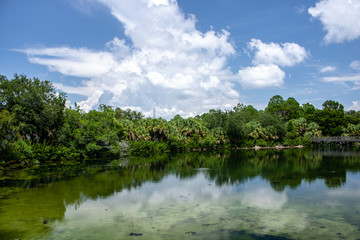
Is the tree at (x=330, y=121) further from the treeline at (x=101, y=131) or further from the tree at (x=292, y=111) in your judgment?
the tree at (x=292, y=111)

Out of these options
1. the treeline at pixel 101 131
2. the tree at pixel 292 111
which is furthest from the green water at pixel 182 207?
the tree at pixel 292 111

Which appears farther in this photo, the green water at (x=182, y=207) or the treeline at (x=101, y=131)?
the treeline at (x=101, y=131)

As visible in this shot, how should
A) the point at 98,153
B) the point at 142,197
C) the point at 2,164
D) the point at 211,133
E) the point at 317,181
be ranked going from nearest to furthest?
the point at 142,197
the point at 317,181
the point at 2,164
the point at 98,153
the point at 211,133

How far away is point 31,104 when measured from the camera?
88.2 feet

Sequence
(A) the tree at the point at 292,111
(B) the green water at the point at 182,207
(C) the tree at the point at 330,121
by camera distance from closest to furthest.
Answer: (B) the green water at the point at 182,207
(C) the tree at the point at 330,121
(A) the tree at the point at 292,111

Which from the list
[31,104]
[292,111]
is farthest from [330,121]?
[31,104]

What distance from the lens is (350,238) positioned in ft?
25.9

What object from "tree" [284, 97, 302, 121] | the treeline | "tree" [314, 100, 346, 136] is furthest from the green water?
"tree" [284, 97, 302, 121]

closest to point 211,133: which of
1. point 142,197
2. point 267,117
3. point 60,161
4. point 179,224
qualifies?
point 267,117

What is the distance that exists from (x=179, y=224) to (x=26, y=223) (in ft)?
17.3

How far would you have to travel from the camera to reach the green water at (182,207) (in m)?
8.68

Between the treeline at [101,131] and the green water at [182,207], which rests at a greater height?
the treeline at [101,131]

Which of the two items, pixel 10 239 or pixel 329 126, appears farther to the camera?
pixel 329 126

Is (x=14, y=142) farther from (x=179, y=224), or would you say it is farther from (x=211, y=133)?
(x=211, y=133)
